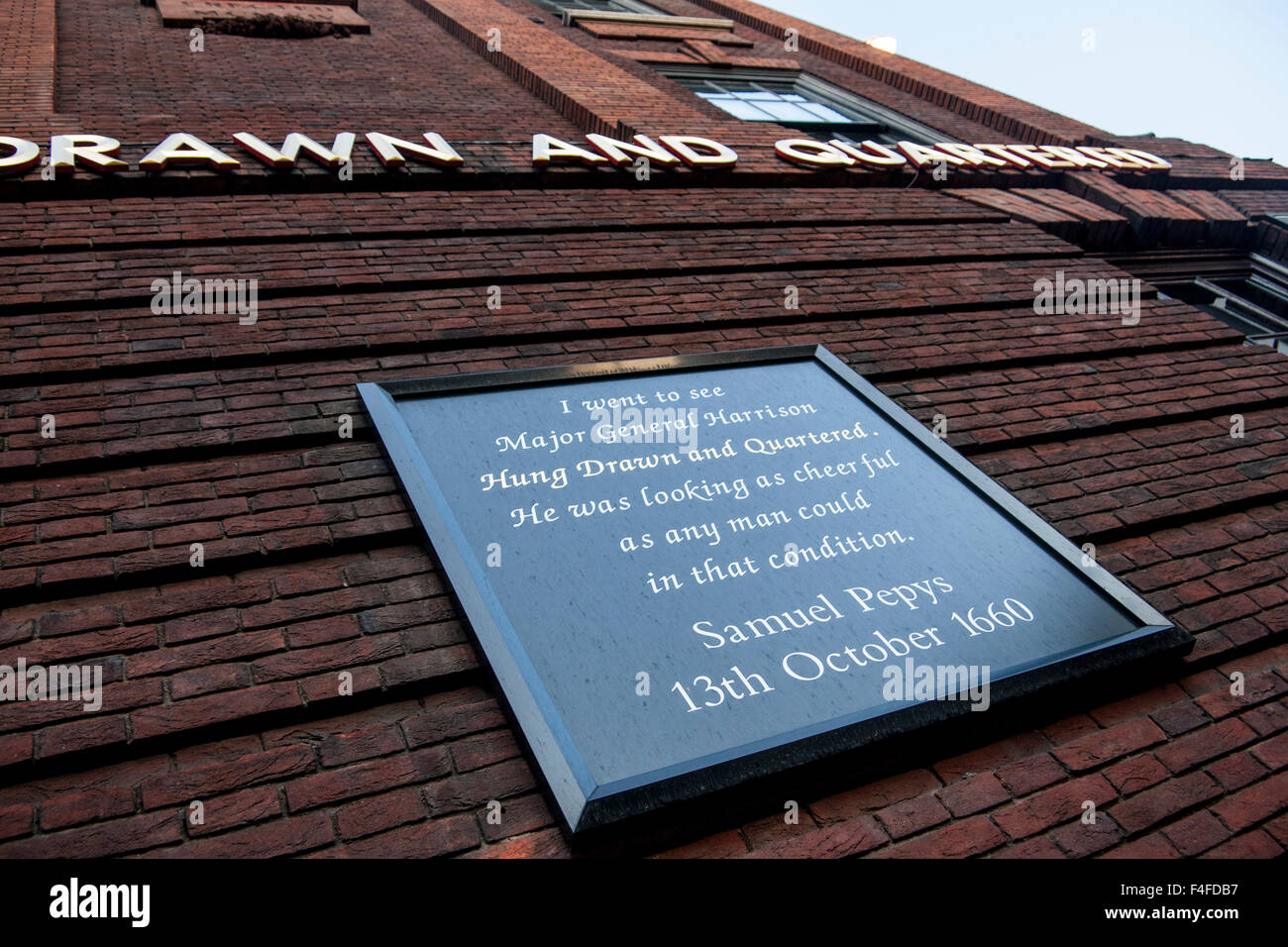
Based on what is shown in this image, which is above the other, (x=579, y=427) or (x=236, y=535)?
(x=579, y=427)

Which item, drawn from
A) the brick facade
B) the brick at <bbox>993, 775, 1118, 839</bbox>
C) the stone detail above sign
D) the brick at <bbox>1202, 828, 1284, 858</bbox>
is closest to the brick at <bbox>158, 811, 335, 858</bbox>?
the brick facade

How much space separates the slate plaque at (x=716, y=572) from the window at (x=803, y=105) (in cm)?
649

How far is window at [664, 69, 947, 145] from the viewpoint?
942 cm

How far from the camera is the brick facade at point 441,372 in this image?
2.38 meters

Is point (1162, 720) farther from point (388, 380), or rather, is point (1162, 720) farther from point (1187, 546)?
point (388, 380)

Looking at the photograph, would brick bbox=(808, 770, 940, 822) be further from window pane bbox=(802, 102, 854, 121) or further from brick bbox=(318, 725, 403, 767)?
window pane bbox=(802, 102, 854, 121)

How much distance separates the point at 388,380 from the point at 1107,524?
10.2 ft

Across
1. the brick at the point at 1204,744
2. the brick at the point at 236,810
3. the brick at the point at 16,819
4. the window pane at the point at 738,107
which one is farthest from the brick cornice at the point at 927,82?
the brick at the point at 16,819

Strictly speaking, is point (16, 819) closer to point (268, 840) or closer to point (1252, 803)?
point (268, 840)

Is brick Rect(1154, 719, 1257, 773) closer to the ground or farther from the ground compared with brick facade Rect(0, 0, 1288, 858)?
closer to the ground

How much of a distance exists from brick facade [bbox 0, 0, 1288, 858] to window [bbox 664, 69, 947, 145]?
2.35m
